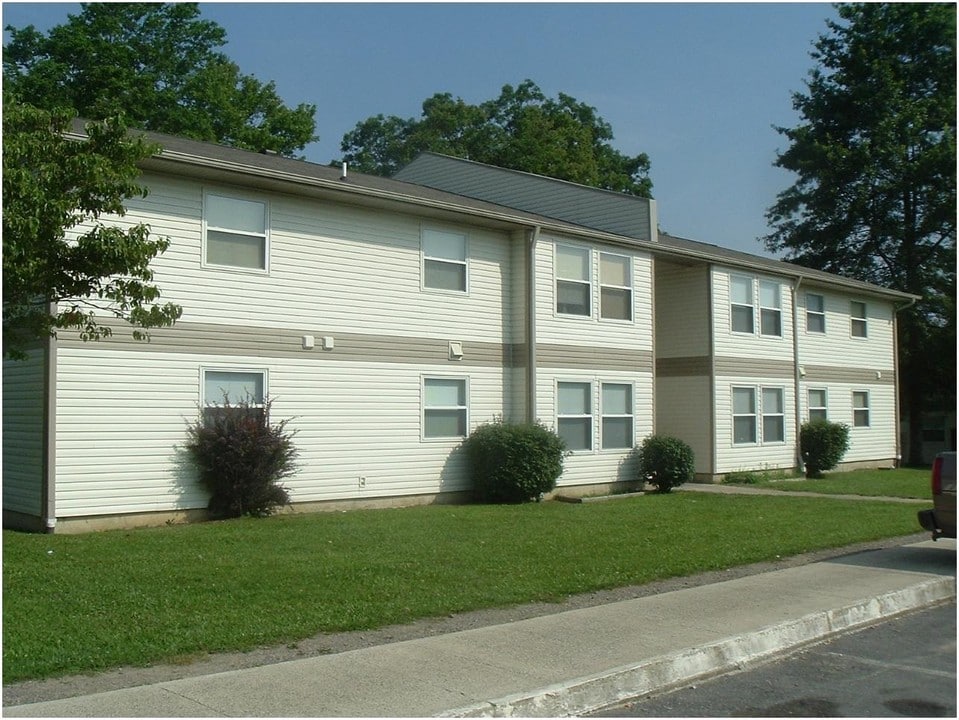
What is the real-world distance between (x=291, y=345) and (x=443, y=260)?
12.1 feet

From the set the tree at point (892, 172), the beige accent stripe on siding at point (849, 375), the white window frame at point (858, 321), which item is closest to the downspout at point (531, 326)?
the beige accent stripe on siding at point (849, 375)

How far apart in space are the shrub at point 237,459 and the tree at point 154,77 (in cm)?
1825

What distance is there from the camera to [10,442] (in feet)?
47.6

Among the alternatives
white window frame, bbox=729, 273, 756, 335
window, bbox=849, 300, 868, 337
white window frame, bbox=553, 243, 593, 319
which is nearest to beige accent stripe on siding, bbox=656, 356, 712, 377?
white window frame, bbox=729, 273, 756, 335

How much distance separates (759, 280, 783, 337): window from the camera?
81.9 feet

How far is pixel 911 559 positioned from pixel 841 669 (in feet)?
17.5

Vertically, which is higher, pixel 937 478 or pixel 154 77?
pixel 154 77

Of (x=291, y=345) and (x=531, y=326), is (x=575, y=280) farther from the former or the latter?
(x=291, y=345)

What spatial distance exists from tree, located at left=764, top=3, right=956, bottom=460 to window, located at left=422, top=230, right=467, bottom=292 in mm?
24207

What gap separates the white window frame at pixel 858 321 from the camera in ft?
95.0

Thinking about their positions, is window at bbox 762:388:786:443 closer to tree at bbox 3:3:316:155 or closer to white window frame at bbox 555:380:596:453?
white window frame at bbox 555:380:596:453

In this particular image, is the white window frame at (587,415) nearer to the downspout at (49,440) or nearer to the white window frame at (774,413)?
the white window frame at (774,413)

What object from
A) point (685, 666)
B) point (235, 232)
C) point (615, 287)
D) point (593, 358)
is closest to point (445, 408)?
point (593, 358)

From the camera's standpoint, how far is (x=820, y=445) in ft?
83.0
